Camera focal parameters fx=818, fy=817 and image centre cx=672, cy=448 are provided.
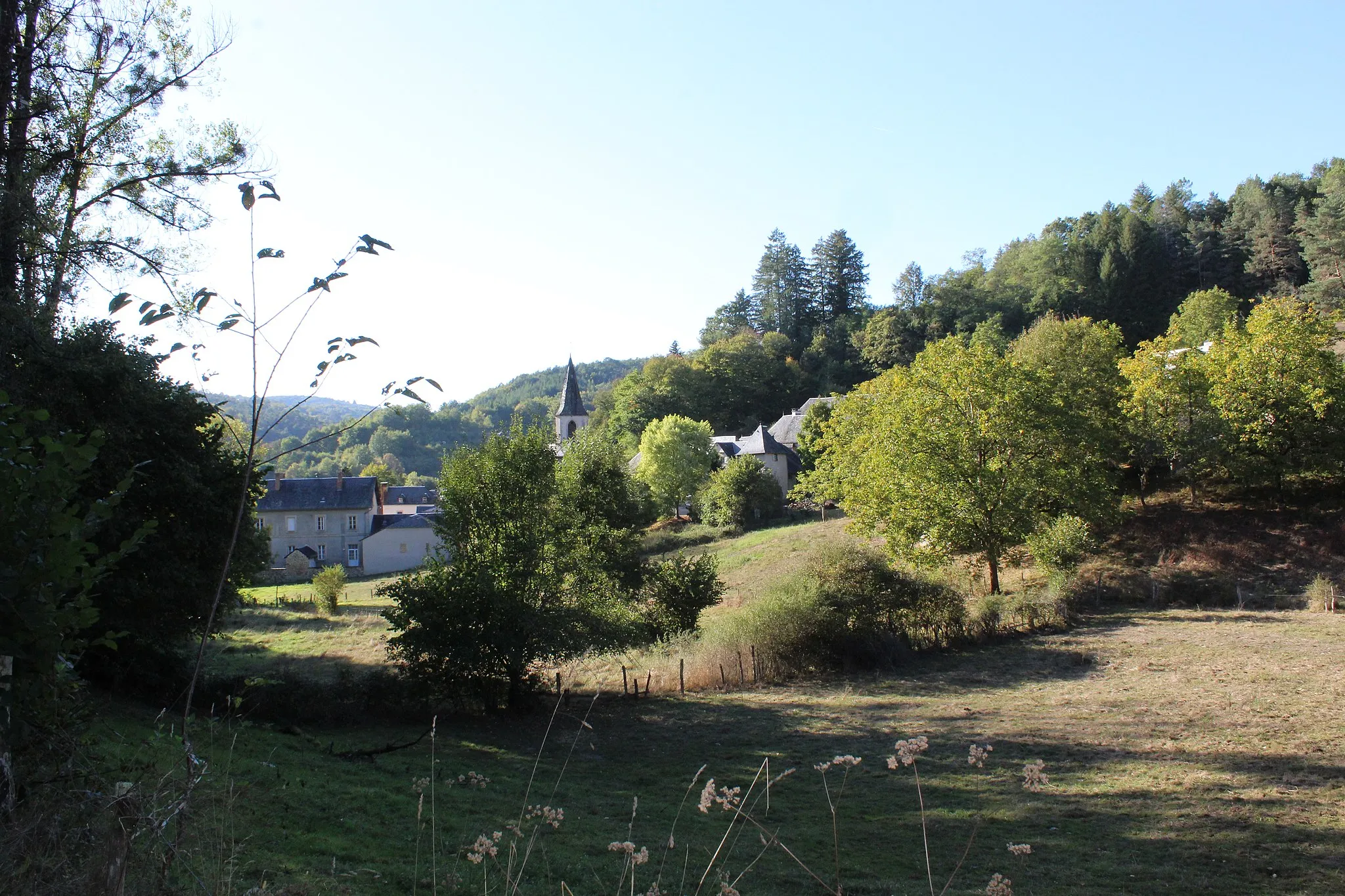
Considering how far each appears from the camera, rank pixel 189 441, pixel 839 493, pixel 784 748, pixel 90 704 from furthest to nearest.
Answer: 1. pixel 839 493
2. pixel 189 441
3. pixel 784 748
4. pixel 90 704

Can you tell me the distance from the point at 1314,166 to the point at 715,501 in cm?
9544

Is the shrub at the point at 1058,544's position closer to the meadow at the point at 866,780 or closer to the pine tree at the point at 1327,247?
the meadow at the point at 866,780

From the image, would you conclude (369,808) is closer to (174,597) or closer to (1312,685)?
(174,597)

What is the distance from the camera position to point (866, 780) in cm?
1141

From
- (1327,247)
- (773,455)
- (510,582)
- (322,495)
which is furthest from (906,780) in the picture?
(1327,247)

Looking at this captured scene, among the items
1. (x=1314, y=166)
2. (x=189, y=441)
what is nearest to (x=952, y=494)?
(x=189, y=441)

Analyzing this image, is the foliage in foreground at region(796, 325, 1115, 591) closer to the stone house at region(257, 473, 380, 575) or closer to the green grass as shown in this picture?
the green grass

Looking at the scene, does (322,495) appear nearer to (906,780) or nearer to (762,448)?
(762,448)

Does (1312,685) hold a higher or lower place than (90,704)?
lower

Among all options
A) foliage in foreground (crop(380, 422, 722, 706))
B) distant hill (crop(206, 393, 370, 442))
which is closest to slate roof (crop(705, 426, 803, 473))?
distant hill (crop(206, 393, 370, 442))

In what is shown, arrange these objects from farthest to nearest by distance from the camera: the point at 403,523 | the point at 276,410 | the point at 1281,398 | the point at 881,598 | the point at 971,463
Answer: the point at 403,523 → the point at 1281,398 → the point at 971,463 → the point at 881,598 → the point at 276,410

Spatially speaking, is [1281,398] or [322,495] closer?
[1281,398]

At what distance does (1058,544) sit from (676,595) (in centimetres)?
1321

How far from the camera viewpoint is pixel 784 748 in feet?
43.3
